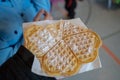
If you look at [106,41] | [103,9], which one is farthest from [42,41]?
[103,9]

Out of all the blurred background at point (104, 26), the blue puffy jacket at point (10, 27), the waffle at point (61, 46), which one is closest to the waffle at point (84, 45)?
the waffle at point (61, 46)

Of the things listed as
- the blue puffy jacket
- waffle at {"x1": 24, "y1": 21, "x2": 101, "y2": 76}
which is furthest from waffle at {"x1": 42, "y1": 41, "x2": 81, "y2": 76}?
the blue puffy jacket

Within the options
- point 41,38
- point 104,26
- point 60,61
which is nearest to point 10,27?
point 41,38

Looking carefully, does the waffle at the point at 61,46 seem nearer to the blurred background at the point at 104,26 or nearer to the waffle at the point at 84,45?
the waffle at the point at 84,45

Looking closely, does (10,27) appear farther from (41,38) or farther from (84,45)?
(84,45)

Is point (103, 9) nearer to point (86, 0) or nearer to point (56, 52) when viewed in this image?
point (86, 0)

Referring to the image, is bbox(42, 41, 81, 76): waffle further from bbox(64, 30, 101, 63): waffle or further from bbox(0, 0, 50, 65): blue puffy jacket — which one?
bbox(0, 0, 50, 65): blue puffy jacket
